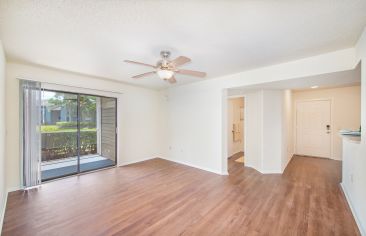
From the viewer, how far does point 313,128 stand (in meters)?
5.49

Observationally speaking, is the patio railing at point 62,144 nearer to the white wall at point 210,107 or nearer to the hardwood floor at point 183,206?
the hardwood floor at point 183,206

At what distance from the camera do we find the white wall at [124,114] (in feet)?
9.64

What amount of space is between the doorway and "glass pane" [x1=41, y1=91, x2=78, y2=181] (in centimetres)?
450

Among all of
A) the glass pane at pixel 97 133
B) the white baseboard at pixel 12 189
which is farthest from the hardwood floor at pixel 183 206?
the glass pane at pixel 97 133

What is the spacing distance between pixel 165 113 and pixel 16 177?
3.80 metres

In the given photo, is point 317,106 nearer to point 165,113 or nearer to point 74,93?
point 165,113

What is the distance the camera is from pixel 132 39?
205cm

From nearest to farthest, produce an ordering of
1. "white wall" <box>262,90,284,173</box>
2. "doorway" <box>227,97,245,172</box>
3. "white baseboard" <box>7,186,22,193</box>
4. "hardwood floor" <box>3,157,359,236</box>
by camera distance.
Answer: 1. "hardwood floor" <box>3,157,359,236</box>
2. "white baseboard" <box>7,186,22,193</box>
3. "white wall" <box>262,90,284,173</box>
4. "doorway" <box>227,97,245,172</box>

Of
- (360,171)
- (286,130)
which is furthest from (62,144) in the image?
(286,130)

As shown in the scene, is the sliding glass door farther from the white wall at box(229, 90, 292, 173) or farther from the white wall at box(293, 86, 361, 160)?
the white wall at box(293, 86, 361, 160)

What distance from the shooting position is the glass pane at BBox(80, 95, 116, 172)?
4.13 meters

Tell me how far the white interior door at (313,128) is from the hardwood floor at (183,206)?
181cm

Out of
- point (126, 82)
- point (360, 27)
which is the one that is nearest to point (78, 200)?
point (126, 82)

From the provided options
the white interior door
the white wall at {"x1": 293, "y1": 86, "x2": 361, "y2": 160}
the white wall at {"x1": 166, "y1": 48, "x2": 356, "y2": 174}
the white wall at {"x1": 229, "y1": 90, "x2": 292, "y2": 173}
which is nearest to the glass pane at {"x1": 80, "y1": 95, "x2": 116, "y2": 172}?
the white wall at {"x1": 166, "y1": 48, "x2": 356, "y2": 174}
